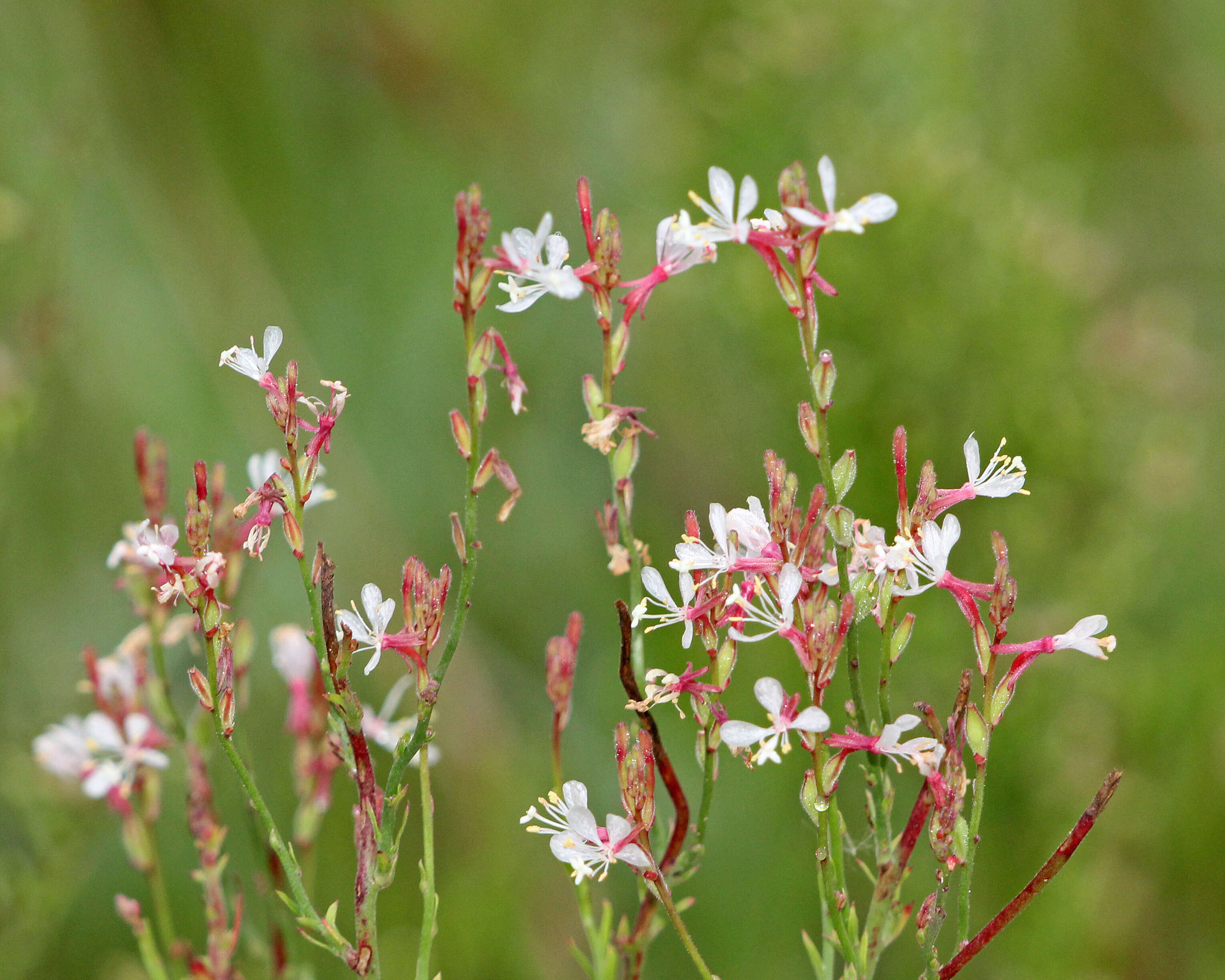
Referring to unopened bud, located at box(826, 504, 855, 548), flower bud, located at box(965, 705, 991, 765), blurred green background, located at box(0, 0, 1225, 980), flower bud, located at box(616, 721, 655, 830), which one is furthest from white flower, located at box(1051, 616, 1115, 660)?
blurred green background, located at box(0, 0, 1225, 980)

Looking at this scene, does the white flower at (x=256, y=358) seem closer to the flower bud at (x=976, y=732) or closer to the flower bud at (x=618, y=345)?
the flower bud at (x=618, y=345)

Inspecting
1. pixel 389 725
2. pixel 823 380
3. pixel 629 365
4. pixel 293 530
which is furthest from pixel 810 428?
pixel 629 365

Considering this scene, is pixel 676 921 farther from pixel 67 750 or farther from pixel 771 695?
pixel 67 750

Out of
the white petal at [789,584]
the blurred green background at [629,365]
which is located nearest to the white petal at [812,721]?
the white petal at [789,584]

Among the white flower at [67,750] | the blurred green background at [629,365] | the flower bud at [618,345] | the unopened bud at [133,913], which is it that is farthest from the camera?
the blurred green background at [629,365]

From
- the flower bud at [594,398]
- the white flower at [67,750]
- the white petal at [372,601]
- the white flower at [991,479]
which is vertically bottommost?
the white flower at [67,750]

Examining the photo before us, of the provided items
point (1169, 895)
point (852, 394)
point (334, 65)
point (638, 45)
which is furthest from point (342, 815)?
point (638, 45)

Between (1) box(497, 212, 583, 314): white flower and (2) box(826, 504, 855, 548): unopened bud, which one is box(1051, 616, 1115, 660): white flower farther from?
(1) box(497, 212, 583, 314): white flower
